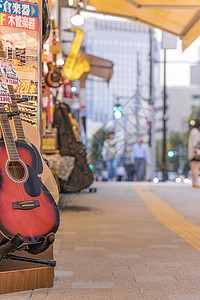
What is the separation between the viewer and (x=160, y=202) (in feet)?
30.7

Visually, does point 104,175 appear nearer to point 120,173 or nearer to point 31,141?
point 120,173

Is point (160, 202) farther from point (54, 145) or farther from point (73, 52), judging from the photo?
point (73, 52)

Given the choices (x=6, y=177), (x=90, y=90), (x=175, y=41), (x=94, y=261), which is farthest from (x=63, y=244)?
(x=90, y=90)

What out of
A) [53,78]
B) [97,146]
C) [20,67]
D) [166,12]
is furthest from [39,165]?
[97,146]

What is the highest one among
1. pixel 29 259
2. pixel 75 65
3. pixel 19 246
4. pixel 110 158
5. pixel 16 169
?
pixel 75 65

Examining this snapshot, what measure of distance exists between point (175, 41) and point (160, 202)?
12.0 meters

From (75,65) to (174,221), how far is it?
247 inches

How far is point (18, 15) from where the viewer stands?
134 inches

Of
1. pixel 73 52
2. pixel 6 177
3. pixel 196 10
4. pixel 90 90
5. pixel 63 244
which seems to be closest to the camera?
pixel 6 177

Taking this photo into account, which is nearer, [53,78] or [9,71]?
[9,71]

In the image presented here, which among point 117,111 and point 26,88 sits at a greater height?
point 117,111

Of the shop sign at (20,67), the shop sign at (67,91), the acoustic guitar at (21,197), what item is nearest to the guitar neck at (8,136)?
the acoustic guitar at (21,197)

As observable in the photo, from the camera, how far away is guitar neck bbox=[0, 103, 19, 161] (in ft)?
9.70

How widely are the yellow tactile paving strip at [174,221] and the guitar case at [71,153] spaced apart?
131 centimetres
